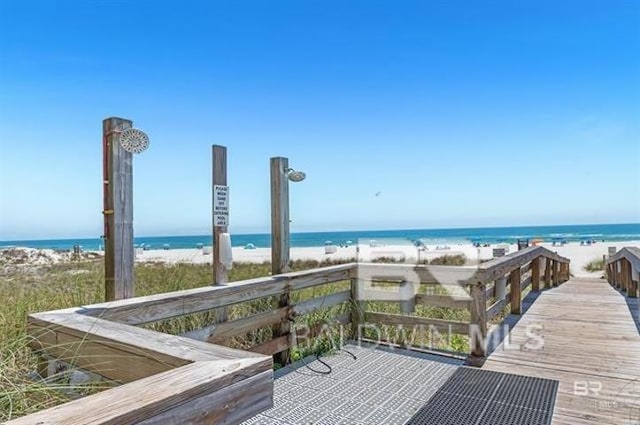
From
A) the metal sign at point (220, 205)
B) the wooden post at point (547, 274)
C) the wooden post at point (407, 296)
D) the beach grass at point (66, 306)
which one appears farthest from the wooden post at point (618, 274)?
the metal sign at point (220, 205)

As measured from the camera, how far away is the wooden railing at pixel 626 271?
→ 17.9 feet

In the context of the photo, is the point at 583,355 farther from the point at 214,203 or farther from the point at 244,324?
the point at 214,203

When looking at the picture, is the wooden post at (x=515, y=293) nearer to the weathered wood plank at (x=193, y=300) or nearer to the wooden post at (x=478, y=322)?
the wooden post at (x=478, y=322)

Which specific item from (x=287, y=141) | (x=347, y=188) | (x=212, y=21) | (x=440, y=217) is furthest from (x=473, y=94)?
(x=440, y=217)

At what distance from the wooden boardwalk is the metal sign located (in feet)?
8.05

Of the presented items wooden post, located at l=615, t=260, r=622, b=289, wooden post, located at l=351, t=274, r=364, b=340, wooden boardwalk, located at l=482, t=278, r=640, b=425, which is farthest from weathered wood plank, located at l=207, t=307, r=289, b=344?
wooden post, located at l=615, t=260, r=622, b=289

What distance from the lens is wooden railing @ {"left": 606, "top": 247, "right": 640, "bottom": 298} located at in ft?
17.9

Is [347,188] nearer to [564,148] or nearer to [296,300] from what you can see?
[564,148]

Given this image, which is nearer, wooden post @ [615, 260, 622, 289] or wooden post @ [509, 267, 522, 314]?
wooden post @ [509, 267, 522, 314]

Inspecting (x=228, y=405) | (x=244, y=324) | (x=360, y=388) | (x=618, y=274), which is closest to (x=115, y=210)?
(x=244, y=324)

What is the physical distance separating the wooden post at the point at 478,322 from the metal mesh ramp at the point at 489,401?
22 centimetres

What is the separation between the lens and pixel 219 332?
2.82 m

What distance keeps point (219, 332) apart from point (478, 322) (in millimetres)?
2233

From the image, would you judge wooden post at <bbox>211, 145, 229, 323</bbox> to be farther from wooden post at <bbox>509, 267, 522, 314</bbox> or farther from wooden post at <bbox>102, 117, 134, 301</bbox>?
wooden post at <bbox>509, 267, 522, 314</bbox>
